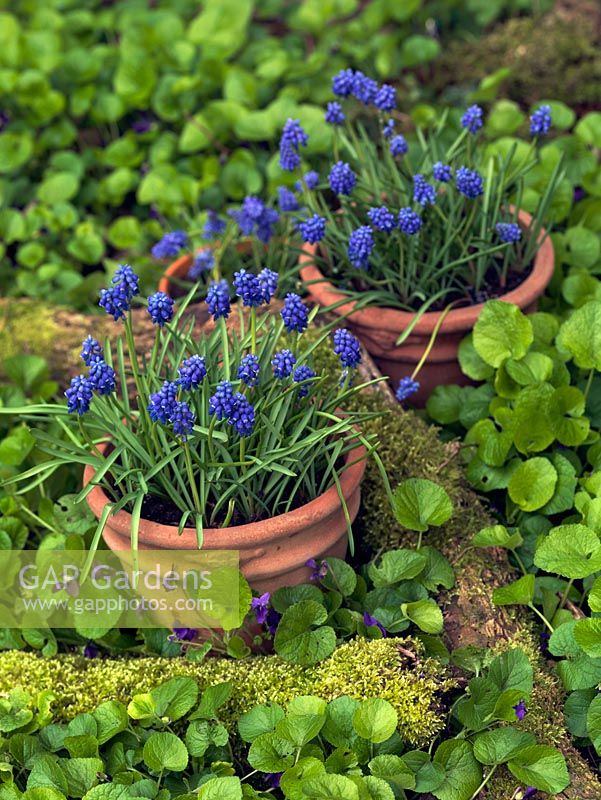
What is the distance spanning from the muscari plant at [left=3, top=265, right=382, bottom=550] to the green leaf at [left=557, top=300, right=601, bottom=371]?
0.58m

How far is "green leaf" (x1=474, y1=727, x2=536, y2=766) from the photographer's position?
189cm

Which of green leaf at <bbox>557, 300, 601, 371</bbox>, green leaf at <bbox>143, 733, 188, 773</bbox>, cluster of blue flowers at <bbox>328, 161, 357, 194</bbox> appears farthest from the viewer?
cluster of blue flowers at <bbox>328, 161, 357, 194</bbox>

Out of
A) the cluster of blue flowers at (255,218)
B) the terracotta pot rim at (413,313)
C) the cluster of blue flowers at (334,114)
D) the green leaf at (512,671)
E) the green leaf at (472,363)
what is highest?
the cluster of blue flowers at (334,114)

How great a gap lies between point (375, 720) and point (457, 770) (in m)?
0.19

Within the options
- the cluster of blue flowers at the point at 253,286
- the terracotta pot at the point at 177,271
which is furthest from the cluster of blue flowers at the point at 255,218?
the cluster of blue flowers at the point at 253,286

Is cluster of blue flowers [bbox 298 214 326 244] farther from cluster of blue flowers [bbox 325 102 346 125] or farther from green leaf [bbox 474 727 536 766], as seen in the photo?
green leaf [bbox 474 727 536 766]

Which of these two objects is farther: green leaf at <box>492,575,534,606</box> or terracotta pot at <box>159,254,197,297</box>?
terracotta pot at <box>159,254,197,297</box>

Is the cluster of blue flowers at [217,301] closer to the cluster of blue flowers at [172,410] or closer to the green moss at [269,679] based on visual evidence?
the cluster of blue flowers at [172,410]

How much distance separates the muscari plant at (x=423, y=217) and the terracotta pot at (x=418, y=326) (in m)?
0.04

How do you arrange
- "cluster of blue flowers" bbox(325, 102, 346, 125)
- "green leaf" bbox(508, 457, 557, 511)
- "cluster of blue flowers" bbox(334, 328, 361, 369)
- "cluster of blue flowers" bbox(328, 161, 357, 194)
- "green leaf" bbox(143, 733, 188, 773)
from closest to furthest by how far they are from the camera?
"green leaf" bbox(143, 733, 188, 773) → "cluster of blue flowers" bbox(334, 328, 361, 369) → "green leaf" bbox(508, 457, 557, 511) → "cluster of blue flowers" bbox(328, 161, 357, 194) → "cluster of blue flowers" bbox(325, 102, 346, 125)

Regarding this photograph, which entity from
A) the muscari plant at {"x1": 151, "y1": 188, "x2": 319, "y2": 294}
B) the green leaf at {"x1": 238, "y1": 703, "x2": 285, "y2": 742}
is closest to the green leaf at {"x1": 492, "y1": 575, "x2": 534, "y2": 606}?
the green leaf at {"x1": 238, "y1": 703, "x2": 285, "y2": 742}

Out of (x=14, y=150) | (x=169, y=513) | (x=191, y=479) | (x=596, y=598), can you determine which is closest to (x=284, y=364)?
(x=191, y=479)

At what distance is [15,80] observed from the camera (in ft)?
12.6

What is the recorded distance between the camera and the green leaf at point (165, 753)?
1911mm
